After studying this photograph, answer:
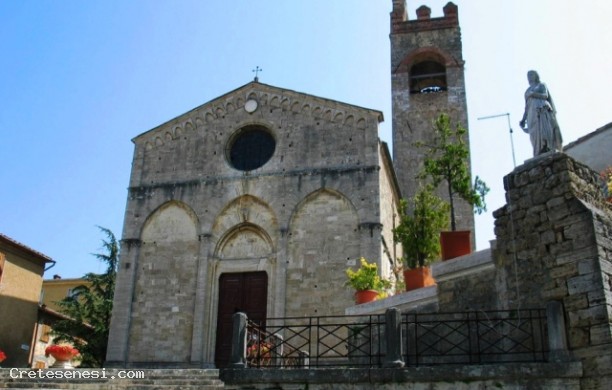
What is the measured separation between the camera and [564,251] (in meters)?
7.77

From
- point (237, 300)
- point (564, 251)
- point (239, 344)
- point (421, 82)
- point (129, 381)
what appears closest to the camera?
point (564, 251)

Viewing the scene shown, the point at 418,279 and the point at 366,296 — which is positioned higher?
the point at 418,279

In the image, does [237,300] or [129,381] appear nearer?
[129,381]

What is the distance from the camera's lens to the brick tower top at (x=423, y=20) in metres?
30.2

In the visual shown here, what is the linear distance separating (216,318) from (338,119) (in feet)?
22.5

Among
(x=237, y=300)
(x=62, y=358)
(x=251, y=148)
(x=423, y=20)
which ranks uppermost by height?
(x=423, y=20)

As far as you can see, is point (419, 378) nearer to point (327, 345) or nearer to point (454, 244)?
point (327, 345)

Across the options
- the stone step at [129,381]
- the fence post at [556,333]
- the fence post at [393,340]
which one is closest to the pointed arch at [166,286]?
the stone step at [129,381]

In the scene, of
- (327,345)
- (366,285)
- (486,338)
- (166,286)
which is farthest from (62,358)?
(486,338)

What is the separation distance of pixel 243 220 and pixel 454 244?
8589 mm

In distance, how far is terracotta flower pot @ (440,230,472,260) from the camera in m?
11.2

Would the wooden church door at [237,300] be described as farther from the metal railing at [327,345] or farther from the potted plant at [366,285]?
the metal railing at [327,345]

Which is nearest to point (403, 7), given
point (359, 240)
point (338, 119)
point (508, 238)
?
point (338, 119)

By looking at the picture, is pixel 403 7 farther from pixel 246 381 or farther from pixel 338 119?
pixel 246 381
